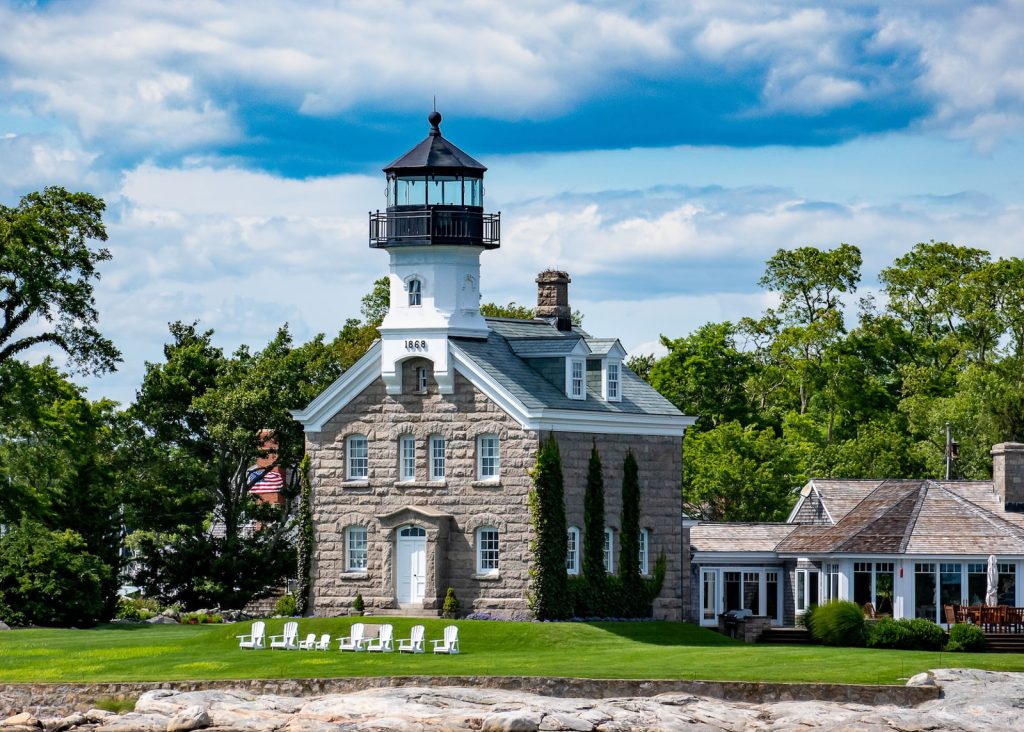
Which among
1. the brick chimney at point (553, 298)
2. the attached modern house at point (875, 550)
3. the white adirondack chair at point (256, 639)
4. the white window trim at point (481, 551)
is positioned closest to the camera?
the white adirondack chair at point (256, 639)

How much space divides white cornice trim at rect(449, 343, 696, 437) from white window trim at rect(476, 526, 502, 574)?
281 centimetres

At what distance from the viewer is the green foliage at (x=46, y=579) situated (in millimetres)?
56594

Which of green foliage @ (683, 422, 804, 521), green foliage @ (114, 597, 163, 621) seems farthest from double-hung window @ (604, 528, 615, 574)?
green foliage @ (683, 422, 804, 521)

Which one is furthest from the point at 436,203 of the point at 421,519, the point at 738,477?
the point at 738,477

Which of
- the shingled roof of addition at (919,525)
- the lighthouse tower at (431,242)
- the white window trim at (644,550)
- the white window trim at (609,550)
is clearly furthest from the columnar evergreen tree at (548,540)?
the shingled roof of addition at (919,525)

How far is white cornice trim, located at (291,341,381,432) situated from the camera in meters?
54.6

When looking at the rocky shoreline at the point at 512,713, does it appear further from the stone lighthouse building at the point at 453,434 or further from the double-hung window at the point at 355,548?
the double-hung window at the point at 355,548

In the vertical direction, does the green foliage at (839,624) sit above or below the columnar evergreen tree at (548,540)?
below

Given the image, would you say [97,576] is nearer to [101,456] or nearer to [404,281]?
[101,456]

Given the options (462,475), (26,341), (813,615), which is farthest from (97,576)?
(813,615)

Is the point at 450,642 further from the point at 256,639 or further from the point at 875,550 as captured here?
the point at 875,550

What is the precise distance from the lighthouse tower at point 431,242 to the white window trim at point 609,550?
19.7 ft

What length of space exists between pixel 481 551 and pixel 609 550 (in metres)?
3.53

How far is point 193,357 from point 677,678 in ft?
84.9
